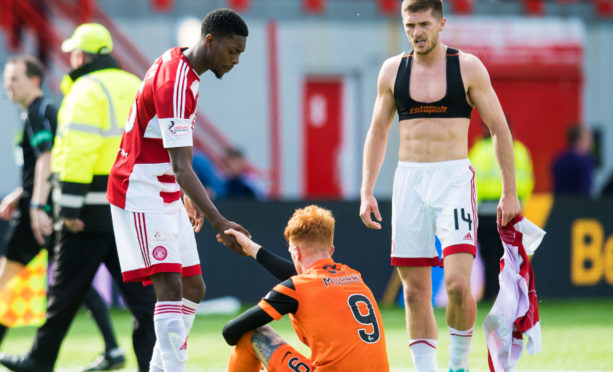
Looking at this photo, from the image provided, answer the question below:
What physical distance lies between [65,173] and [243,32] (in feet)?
5.59

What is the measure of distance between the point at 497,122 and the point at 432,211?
2.02 feet

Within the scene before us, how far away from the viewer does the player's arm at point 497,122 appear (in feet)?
18.3

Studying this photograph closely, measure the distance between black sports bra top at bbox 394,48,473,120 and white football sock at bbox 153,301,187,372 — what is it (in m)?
1.75

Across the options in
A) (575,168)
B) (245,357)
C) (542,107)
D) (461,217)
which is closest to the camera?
(245,357)

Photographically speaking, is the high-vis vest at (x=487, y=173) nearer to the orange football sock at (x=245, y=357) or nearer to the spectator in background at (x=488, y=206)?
the spectator in background at (x=488, y=206)

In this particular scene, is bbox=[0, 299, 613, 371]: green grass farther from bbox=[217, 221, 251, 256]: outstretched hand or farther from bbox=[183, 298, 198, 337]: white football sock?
bbox=[217, 221, 251, 256]: outstretched hand

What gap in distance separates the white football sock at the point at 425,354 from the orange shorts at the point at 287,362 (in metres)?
1.00

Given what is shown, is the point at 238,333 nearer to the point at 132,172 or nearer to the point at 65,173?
the point at 132,172

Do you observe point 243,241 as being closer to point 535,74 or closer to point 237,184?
point 237,184

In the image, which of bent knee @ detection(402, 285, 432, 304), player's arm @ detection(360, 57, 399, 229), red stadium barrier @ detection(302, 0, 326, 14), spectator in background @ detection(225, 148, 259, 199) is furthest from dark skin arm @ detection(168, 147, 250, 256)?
red stadium barrier @ detection(302, 0, 326, 14)

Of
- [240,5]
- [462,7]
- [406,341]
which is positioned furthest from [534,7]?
[406,341]

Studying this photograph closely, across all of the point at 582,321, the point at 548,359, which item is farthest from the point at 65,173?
the point at 582,321

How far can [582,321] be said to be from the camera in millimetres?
10172

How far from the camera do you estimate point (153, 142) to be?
5.16 m
